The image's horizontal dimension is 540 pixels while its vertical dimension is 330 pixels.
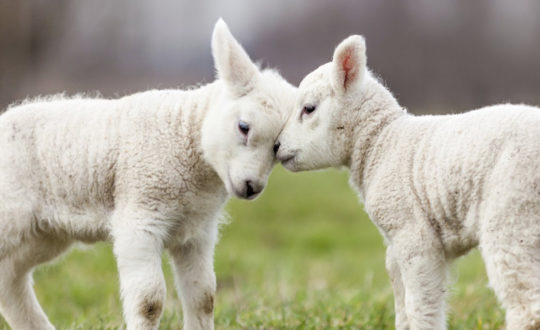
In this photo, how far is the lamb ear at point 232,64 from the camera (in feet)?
17.5

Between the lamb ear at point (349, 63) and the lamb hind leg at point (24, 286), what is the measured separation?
2283 mm

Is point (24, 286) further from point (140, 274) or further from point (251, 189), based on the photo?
point (251, 189)

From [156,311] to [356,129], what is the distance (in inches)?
65.9

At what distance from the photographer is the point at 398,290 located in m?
5.20

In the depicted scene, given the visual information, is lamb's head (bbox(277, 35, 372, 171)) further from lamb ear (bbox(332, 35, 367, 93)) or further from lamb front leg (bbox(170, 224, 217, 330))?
lamb front leg (bbox(170, 224, 217, 330))

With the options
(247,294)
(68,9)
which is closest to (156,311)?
(247,294)

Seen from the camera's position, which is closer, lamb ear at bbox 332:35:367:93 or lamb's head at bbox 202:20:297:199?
lamb ear at bbox 332:35:367:93

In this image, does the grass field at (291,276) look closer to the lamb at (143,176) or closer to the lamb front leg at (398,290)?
the lamb front leg at (398,290)

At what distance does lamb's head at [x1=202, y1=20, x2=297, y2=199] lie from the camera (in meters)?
5.16

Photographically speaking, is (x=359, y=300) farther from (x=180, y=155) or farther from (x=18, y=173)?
(x=18, y=173)

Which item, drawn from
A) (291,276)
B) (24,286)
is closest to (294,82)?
(291,276)

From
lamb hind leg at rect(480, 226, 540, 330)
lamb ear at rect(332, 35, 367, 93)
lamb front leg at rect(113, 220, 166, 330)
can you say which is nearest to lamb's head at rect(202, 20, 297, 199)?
lamb ear at rect(332, 35, 367, 93)

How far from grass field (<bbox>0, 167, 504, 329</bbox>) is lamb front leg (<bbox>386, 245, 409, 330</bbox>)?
0.36 meters

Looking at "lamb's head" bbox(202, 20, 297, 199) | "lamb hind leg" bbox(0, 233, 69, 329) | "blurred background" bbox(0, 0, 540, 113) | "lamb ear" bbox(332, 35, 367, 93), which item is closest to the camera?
"lamb ear" bbox(332, 35, 367, 93)
